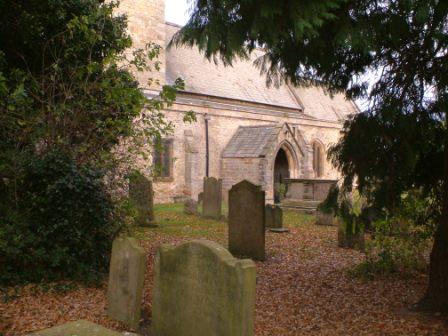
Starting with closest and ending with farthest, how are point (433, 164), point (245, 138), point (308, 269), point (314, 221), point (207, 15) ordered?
point (207, 15), point (433, 164), point (308, 269), point (314, 221), point (245, 138)

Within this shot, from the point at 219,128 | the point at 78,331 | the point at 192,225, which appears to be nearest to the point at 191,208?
the point at 192,225

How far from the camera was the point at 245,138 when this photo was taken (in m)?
24.6

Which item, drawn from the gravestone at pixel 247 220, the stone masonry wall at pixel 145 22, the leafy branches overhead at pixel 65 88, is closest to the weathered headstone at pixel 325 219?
the gravestone at pixel 247 220

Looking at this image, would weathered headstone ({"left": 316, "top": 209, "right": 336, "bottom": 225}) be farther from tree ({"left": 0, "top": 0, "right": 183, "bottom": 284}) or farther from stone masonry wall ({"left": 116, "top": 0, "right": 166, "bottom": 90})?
stone masonry wall ({"left": 116, "top": 0, "right": 166, "bottom": 90})

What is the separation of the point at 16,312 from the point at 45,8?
191 inches

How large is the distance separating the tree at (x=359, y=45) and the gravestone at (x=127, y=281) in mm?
2388

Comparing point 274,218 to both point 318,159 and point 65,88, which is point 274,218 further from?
point 318,159

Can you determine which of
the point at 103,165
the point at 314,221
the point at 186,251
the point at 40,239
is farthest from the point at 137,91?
the point at 314,221

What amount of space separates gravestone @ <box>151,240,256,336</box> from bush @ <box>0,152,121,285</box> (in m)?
2.62

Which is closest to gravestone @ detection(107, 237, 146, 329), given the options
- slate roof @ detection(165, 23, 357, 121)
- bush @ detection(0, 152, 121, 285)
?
bush @ detection(0, 152, 121, 285)

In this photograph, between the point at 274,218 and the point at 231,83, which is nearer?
the point at 274,218

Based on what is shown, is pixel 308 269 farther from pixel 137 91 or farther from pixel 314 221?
pixel 314 221

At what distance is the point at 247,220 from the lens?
9.02 m

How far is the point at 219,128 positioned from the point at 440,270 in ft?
63.8
